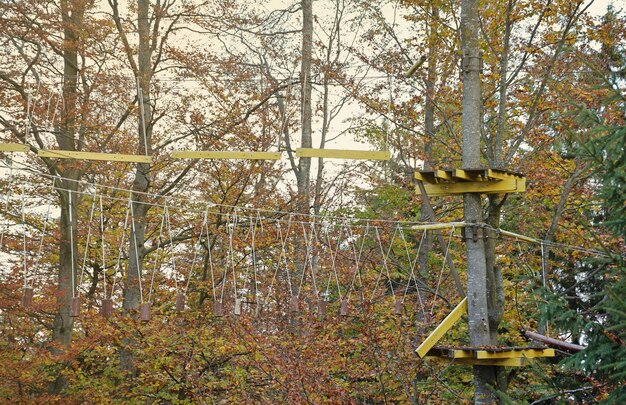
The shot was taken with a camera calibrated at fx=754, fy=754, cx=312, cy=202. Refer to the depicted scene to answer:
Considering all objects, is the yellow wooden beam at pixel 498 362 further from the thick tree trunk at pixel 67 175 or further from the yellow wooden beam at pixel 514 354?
the thick tree trunk at pixel 67 175

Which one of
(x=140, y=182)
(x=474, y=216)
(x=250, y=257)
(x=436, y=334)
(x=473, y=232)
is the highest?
(x=140, y=182)

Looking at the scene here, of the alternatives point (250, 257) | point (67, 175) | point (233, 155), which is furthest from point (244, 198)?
point (233, 155)

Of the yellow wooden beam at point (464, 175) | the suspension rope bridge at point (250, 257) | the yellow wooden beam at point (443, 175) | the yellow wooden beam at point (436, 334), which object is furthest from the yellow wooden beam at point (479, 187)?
the suspension rope bridge at point (250, 257)

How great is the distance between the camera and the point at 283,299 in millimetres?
12156

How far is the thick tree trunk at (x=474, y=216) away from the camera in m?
7.23

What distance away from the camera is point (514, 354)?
21.5 ft

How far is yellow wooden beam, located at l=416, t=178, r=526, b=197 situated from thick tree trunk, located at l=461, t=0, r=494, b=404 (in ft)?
0.74

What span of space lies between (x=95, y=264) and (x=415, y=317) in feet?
19.8

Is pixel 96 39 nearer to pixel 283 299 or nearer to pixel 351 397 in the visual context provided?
pixel 283 299

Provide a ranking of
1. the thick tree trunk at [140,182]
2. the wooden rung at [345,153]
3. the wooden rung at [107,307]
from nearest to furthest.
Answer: the wooden rung at [107,307] < the wooden rung at [345,153] < the thick tree trunk at [140,182]

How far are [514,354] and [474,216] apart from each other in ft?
4.87

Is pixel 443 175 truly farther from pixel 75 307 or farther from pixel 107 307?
pixel 75 307

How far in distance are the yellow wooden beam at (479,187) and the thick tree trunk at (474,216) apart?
225 millimetres

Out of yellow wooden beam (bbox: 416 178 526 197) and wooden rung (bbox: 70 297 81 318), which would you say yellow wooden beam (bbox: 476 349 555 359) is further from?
wooden rung (bbox: 70 297 81 318)
